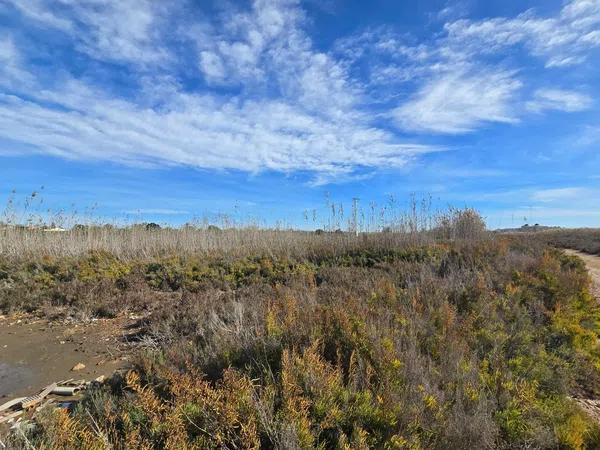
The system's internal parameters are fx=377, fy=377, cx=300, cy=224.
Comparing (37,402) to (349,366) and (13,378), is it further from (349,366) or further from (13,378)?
(349,366)

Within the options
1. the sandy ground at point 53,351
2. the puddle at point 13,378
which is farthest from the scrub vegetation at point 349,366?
the puddle at point 13,378

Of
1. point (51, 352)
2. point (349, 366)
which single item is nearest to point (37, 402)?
point (51, 352)

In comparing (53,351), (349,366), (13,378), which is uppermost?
(349,366)

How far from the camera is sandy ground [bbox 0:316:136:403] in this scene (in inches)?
194

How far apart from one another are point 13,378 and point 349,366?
4.68 meters

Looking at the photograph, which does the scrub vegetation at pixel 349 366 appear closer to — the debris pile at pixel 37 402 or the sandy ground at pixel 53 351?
the sandy ground at pixel 53 351

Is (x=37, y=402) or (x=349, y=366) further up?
(x=349, y=366)

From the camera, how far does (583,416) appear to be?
A: 3.45m

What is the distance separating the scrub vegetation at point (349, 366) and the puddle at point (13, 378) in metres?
1.47

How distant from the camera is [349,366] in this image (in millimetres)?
3162

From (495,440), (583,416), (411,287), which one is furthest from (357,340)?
(411,287)

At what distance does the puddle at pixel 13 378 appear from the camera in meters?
4.64

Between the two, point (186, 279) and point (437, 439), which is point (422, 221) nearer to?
point (186, 279)

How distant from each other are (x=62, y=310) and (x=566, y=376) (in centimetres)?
874
